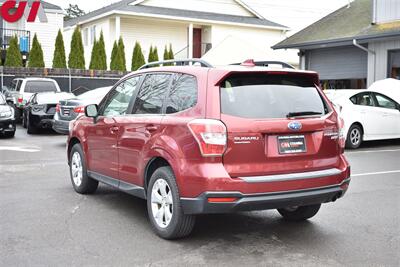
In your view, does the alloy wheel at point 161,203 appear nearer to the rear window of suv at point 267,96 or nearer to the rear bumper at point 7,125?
the rear window of suv at point 267,96

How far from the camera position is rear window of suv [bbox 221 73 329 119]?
510 cm

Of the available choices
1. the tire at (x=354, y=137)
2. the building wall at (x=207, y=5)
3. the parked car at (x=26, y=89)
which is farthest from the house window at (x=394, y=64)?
the building wall at (x=207, y=5)

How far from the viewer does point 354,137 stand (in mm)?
13648

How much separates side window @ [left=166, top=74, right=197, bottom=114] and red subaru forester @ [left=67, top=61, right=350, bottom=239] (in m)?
0.01

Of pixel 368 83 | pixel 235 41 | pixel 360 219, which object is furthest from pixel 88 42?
pixel 360 219

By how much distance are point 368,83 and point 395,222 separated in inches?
529

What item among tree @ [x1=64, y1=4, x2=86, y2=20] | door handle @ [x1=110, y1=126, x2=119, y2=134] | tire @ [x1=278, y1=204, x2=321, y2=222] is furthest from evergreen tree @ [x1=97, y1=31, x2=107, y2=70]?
tree @ [x1=64, y1=4, x2=86, y2=20]

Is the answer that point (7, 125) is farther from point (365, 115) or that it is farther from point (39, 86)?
point (365, 115)

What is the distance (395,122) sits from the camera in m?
14.4

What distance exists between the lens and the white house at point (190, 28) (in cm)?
3092

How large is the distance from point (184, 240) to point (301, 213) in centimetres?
154

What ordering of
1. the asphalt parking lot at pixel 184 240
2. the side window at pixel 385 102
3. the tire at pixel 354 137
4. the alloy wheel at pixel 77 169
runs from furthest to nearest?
the side window at pixel 385 102 < the tire at pixel 354 137 < the alloy wheel at pixel 77 169 < the asphalt parking lot at pixel 184 240

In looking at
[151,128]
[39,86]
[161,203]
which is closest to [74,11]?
[39,86]

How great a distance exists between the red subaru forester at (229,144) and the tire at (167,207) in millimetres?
10
